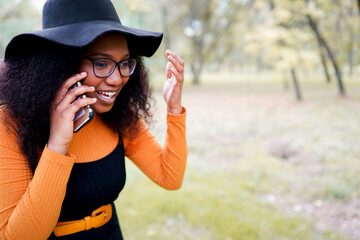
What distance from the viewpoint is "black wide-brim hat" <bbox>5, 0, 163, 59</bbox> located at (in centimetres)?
101

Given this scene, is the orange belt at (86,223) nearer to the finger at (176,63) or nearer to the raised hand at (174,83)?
the raised hand at (174,83)

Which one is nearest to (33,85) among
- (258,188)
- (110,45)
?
(110,45)

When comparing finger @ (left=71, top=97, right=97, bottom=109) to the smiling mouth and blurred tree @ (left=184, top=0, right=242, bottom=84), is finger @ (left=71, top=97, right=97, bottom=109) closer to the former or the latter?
the smiling mouth

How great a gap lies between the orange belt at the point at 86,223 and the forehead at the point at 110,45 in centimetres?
78

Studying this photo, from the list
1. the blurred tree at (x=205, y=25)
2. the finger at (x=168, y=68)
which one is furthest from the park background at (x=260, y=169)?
the blurred tree at (x=205, y=25)

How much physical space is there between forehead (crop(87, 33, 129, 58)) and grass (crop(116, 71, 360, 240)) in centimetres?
88

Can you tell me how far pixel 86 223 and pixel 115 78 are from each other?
0.72 m

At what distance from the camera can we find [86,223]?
1.29m

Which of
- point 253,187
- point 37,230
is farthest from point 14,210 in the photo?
point 253,187

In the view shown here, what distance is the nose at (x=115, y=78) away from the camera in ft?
3.96

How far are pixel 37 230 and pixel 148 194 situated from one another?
9.64 feet

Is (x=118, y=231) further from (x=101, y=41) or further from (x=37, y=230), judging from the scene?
(x=101, y=41)

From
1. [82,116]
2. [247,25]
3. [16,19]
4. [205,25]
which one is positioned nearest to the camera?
[82,116]

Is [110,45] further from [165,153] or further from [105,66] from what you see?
[165,153]
